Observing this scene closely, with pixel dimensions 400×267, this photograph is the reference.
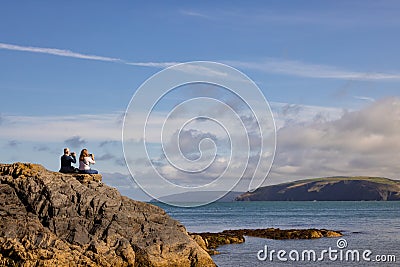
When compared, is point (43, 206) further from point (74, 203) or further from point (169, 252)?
point (169, 252)

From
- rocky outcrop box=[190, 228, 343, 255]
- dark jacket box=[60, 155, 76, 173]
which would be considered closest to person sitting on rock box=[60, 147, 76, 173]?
dark jacket box=[60, 155, 76, 173]

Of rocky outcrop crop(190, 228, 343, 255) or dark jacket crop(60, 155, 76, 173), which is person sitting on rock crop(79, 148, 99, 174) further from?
rocky outcrop crop(190, 228, 343, 255)

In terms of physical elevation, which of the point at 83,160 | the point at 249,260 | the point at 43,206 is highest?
the point at 83,160

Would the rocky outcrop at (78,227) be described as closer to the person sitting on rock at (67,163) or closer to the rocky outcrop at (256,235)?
the person sitting on rock at (67,163)

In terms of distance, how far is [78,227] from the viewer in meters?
32.8

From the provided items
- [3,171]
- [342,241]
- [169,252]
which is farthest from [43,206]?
[342,241]

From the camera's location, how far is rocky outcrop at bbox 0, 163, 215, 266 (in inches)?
1224

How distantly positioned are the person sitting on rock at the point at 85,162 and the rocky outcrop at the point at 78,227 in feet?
1.55

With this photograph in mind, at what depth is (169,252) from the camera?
33.1 meters

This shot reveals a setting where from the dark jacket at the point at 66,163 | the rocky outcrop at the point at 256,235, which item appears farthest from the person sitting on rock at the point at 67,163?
the rocky outcrop at the point at 256,235

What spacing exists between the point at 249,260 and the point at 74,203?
A: 45.5ft

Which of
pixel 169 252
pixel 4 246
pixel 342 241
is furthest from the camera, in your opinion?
pixel 342 241

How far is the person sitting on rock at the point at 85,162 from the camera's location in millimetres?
35656

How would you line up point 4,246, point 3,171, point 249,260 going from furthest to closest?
1. point 249,260
2. point 3,171
3. point 4,246
